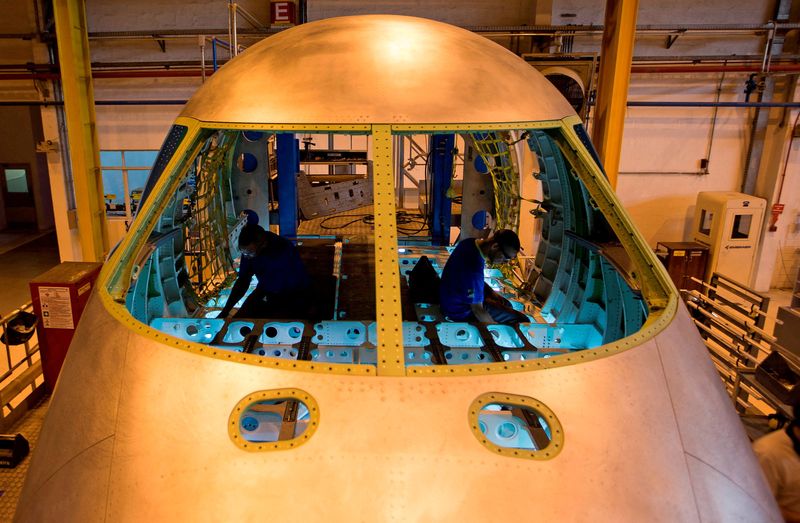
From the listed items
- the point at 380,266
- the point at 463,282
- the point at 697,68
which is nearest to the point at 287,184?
the point at 463,282

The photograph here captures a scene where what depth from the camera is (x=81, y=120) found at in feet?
21.8

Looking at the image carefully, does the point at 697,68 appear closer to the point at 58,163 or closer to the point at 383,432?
the point at 383,432

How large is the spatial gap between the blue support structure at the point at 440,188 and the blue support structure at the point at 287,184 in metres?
2.17

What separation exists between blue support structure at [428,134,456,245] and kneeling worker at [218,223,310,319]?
12.3 feet

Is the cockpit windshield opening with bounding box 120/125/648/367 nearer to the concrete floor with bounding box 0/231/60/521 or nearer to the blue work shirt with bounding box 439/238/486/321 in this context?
the blue work shirt with bounding box 439/238/486/321

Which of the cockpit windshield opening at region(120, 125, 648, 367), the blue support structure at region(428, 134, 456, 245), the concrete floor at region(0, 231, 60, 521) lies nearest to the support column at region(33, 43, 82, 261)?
the concrete floor at region(0, 231, 60, 521)

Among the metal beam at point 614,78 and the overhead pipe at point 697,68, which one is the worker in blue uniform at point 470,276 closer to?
the metal beam at point 614,78

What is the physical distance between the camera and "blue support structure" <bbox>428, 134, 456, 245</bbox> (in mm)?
8438

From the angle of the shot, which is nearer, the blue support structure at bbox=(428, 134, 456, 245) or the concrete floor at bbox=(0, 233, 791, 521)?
the concrete floor at bbox=(0, 233, 791, 521)

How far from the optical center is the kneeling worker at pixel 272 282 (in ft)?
16.8

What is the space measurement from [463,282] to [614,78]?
3.10 m

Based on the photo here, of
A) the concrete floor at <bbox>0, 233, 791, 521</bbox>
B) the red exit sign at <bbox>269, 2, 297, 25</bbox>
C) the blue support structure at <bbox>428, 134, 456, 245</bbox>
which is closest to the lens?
the concrete floor at <bbox>0, 233, 791, 521</bbox>

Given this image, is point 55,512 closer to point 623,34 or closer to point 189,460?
point 189,460

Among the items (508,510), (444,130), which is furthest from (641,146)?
(508,510)
